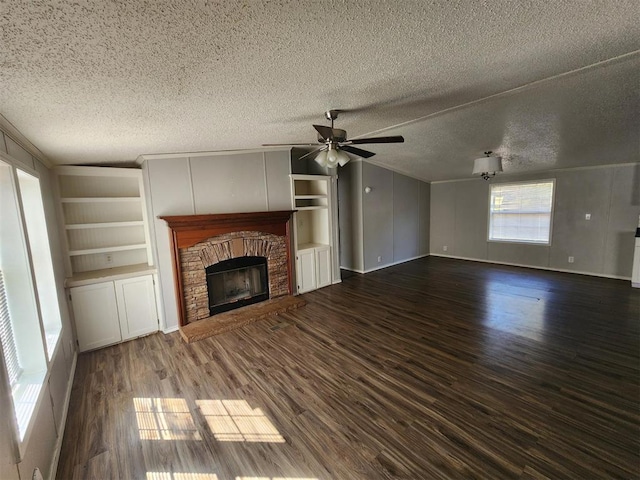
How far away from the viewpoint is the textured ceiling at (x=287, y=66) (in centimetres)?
114

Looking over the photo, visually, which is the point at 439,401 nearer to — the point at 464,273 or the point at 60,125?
the point at 60,125

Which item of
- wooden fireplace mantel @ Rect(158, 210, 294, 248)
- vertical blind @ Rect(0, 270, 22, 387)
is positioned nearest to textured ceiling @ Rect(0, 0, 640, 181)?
wooden fireplace mantel @ Rect(158, 210, 294, 248)

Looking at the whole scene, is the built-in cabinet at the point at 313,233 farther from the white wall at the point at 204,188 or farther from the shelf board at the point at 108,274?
the shelf board at the point at 108,274

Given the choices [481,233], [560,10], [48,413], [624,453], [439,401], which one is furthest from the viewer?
[481,233]

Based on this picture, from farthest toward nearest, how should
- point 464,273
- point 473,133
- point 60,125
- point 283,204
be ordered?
point 464,273
point 283,204
point 473,133
point 60,125

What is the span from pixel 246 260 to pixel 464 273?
4.77 meters

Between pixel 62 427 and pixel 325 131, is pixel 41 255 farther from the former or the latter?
pixel 325 131

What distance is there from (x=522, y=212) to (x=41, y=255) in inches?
331

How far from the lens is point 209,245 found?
3.94 m

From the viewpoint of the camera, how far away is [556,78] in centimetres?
229

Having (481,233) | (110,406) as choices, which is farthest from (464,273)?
(110,406)

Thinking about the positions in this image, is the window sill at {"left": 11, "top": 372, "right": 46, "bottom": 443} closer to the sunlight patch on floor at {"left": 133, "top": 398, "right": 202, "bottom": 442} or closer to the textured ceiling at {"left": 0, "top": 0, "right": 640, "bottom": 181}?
the sunlight patch on floor at {"left": 133, "top": 398, "right": 202, "bottom": 442}

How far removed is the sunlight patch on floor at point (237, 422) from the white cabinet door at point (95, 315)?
186 cm

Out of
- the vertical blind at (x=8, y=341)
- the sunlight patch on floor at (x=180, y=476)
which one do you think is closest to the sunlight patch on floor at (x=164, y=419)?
the sunlight patch on floor at (x=180, y=476)
